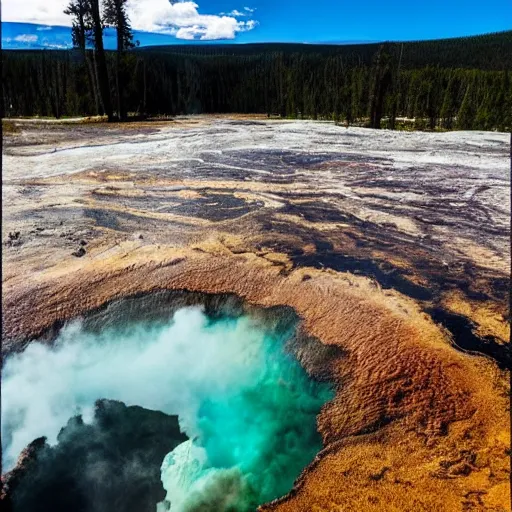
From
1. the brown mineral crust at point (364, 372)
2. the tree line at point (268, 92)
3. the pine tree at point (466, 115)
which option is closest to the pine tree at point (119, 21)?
the tree line at point (268, 92)

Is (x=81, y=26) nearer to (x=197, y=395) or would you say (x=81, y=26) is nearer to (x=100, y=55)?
(x=100, y=55)

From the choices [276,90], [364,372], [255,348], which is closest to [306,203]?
[255,348]

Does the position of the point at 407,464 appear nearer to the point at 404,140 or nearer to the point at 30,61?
the point at 404,140

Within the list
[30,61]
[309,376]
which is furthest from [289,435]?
[30,61]

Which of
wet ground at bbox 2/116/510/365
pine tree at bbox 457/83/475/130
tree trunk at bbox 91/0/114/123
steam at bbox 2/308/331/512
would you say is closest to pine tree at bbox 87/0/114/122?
tree trunk at bbox 91/0/114/123

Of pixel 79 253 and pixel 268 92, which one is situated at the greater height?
pixel 268 92

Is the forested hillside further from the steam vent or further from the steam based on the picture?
the steam
